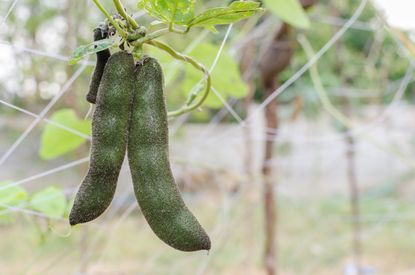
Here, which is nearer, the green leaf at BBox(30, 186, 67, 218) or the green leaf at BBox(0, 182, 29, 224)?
the green leaf at BBox(0, 182, 29, 224)

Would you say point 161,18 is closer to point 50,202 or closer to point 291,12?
point 50,202

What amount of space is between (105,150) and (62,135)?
1.89 feet

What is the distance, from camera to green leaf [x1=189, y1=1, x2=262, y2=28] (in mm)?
408

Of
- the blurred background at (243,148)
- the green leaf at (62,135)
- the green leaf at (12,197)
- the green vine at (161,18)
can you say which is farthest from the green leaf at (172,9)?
the green leaf at (62,135)

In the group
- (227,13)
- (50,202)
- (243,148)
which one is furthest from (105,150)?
(243,148)

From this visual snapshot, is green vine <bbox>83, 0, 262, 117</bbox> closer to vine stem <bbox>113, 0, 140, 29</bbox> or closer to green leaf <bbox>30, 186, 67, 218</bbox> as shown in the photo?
vine stem <bbox>113, 0, 140, 29</bbox>

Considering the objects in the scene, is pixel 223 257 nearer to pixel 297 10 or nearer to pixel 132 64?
pixel 297 10

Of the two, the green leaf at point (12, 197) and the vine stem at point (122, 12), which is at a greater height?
the vine stem at point (122, 12)

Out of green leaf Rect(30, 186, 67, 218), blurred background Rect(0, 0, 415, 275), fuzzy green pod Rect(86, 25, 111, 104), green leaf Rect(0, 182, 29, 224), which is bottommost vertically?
blurred background Rect(0, 0, 415, 275)

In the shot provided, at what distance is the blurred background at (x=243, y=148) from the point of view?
0.98 meters

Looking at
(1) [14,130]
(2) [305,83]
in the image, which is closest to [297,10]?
(2) [305,83]

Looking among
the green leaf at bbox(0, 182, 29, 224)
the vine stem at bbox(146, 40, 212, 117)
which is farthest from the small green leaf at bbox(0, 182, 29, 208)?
the vine stem at bbox(146, 40, 212, 117)

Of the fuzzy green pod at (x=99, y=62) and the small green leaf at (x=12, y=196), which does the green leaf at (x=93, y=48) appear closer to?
the fuzzy green pod at (x=99, y=62)

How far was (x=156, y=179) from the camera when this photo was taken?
0.38 m
